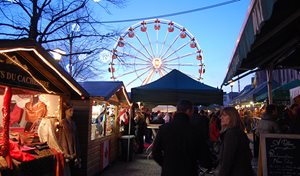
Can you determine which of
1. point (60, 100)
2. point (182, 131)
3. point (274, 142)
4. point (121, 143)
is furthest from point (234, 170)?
point (121, 143)

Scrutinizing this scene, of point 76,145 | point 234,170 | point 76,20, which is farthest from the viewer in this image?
point 76,20

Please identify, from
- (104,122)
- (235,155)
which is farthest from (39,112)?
(235,155)

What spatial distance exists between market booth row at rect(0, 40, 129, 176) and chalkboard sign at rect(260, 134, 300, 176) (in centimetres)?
389

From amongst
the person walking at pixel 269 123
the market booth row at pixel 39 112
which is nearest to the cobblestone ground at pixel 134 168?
the market booth row at pixel 39 112

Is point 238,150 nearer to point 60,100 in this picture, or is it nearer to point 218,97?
point 60,100

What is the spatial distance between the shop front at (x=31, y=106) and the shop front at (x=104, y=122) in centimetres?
155

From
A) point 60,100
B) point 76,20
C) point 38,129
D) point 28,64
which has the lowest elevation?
point 38,129

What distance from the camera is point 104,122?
1057cm

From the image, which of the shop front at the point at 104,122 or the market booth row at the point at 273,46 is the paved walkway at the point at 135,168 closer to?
the shop front at the point at 104,122

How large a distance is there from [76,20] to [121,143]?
8595 mm

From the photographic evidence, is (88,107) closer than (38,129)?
No

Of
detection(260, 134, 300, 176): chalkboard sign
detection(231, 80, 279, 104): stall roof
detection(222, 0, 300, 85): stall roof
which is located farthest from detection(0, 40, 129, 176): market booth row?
detection(231, 80, 279, 104): stall roof

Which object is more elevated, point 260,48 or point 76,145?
point 260,48

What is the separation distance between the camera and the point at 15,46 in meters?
5.06
